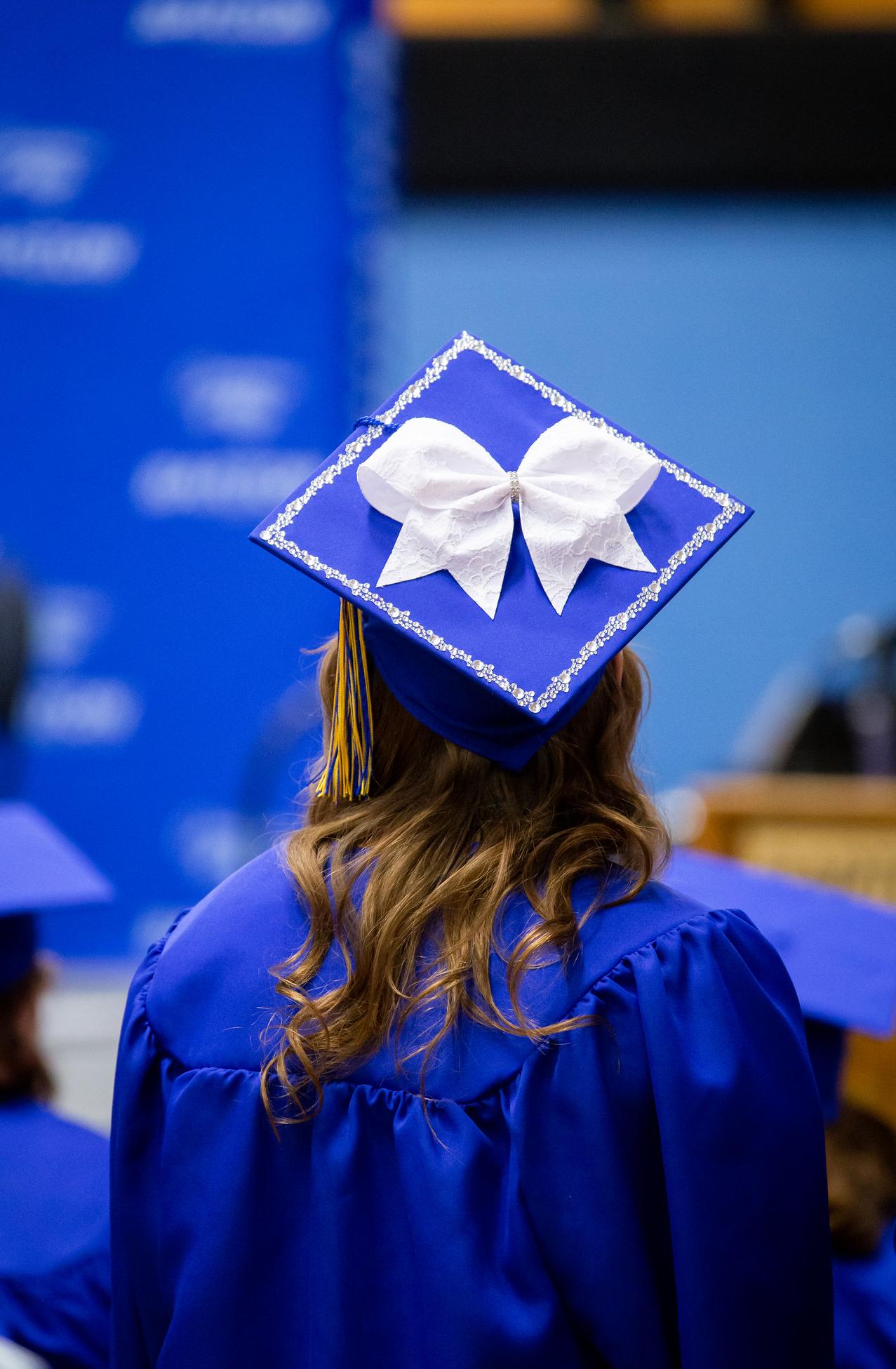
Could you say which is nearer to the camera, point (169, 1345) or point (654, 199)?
point (169, 1345)

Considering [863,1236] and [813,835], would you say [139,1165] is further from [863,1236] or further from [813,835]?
[813,835]

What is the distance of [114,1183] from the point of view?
3.99ft

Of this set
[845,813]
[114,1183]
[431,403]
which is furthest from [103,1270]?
[845,813]

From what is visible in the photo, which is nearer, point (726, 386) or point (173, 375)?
point (173, 375)

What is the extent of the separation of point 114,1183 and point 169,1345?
5.8 inches

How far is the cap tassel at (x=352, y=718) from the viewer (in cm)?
120

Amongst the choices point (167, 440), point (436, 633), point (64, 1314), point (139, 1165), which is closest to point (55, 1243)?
point (64, 1314)

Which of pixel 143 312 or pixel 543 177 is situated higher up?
pixel 543 177

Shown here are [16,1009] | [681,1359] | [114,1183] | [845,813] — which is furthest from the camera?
[845,813]

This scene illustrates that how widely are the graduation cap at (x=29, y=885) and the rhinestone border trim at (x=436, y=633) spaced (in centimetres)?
80

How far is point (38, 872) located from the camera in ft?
6.10

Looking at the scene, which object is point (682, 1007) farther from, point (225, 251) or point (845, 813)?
point (225, 251)

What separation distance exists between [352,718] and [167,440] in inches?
143

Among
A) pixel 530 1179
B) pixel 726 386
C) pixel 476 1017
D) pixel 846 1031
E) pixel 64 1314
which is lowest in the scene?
pixel 64 1314
